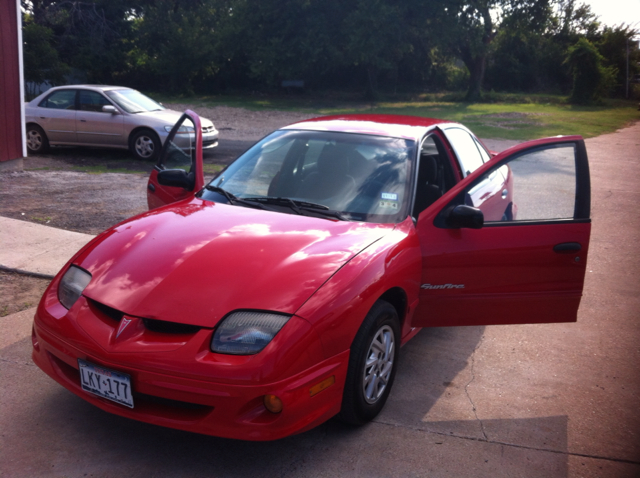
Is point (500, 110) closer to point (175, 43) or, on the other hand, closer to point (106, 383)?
point (175, 43)

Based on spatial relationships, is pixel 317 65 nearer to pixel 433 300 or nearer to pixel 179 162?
pixel 179 162

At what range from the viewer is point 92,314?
3.01m

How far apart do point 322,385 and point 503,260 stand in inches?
60.9

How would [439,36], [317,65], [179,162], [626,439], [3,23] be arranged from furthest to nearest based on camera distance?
[317,65] < [439,36] < [3,23] < [179,162] < [626,439]

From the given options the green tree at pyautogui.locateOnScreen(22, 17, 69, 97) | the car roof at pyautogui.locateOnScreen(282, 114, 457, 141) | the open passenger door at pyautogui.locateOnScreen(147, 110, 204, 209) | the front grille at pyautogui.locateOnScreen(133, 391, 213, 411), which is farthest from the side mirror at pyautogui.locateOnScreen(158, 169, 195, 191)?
the green tree at pyautogui.locateOnScreen(22, 17, 69, 97)

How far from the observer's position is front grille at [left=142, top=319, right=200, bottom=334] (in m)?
2.81

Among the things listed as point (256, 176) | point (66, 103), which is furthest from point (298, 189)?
point (66, 103)

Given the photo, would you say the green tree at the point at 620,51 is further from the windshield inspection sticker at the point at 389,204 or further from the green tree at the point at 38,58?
the windshield inspection sticker at the point at 389,204

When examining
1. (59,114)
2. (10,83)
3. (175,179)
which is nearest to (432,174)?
(175,179)

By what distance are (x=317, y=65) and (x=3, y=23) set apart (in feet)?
82.5

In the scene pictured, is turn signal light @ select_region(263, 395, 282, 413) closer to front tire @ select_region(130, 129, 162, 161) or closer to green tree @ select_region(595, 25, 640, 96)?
front tire @ select_region(130, 129, 162, 161)

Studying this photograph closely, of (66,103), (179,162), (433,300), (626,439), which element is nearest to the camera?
(626,439)

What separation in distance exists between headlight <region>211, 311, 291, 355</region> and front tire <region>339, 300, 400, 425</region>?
492 mm

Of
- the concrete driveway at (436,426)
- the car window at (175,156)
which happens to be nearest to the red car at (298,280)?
the concrete driveway at (436,426)
